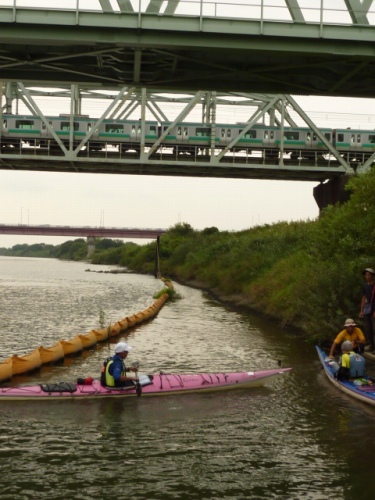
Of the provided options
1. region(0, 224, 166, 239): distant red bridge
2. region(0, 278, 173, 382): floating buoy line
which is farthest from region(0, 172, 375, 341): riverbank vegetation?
region(0, 224, 166, 239): distant red bridge

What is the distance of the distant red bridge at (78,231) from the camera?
111125 mm

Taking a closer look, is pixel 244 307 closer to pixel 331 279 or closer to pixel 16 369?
pixel 331 279

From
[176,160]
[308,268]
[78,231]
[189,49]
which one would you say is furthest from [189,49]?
[78,231]

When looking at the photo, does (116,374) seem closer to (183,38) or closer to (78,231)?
(183,38)

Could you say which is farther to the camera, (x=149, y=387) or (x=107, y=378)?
(x=149, y=387)

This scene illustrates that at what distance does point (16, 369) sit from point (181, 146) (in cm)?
4136

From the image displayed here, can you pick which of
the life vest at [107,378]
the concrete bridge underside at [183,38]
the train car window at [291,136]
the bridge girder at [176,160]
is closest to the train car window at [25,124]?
the bridge girder at [176,160]

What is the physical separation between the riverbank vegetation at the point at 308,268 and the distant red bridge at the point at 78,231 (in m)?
57.2

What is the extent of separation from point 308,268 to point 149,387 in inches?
451

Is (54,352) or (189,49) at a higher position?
(189,49)

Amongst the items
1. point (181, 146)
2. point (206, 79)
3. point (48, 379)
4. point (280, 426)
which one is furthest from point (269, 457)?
point (181, 146)

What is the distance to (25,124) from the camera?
52125 mm

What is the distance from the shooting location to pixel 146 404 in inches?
465

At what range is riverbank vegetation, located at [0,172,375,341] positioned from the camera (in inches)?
709
